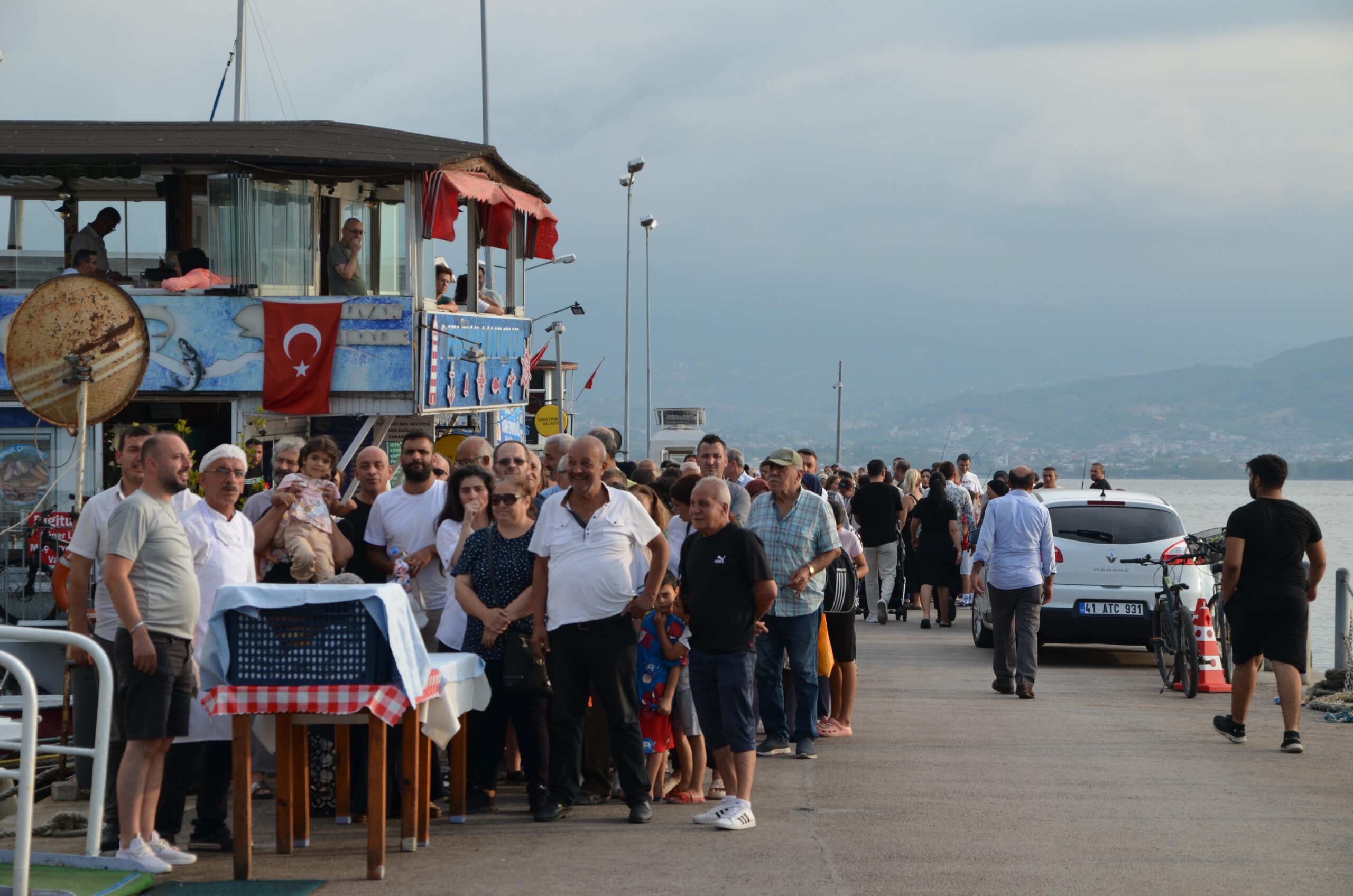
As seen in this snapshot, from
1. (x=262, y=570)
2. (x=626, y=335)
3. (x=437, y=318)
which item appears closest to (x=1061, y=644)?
(x=437, y=318)

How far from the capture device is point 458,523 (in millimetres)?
8711

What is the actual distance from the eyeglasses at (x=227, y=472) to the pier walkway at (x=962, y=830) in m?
1.85

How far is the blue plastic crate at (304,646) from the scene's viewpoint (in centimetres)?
659

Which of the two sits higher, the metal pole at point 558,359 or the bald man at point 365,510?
the metal pole at point 558,359

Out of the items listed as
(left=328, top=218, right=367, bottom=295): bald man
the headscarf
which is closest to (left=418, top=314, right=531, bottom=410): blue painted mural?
(left=328, top=218, right=367, bottom=295): bald man

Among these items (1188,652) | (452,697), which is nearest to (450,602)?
(452,697)

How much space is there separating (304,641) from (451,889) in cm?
127

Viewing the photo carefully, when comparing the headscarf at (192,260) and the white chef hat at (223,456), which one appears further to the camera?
the headscarf at (192,260)

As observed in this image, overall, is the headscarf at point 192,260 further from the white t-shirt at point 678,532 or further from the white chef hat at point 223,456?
the white chef hat at point 223,456

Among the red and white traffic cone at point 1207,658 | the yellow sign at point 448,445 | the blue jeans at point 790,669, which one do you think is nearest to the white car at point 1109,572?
the red and white traffic cone at point 1207,658

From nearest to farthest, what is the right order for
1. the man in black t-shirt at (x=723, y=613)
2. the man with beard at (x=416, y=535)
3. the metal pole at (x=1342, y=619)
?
the man in black t-shirt at (x=723, y=613)
the man with beard at (x=416, y=535)
the metal pole at (x=1342, y=619)

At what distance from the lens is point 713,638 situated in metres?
8.20

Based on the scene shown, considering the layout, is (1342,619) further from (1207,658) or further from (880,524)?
(880,524)

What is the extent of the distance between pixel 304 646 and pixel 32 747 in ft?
3.87
